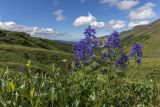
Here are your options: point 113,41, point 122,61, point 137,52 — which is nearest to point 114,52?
point 113,41

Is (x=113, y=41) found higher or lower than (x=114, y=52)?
higher

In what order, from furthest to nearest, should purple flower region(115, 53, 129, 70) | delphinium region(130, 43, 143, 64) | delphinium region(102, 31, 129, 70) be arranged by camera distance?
delphinium region(130, 43, 143, 64), purple flower region(115, 53, 129, 70), delphinium region(102, 31, 129, 70)

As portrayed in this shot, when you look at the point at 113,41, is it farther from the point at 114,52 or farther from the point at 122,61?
the point at 122,61

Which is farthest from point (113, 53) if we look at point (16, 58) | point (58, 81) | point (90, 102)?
point (16, 58)

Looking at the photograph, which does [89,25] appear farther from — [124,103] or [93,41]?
[124,103]

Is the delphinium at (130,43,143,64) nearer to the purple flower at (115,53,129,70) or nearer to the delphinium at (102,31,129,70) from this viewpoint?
the purple flower at (115,53,129,70)

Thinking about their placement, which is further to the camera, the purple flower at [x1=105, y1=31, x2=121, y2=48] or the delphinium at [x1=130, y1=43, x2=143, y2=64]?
the delphinium at [x1=130, y1=43, x2=143, y2=64]

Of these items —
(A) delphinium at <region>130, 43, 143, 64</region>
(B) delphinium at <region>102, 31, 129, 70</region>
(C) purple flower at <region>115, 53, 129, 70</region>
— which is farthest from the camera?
(A) delphinium at <region>130, 43, 143, 64</region>

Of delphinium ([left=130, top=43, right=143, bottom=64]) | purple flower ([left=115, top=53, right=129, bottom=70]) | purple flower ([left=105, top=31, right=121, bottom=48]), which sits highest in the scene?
purple flower ([left=105, top=31, right=121, bottom=48])

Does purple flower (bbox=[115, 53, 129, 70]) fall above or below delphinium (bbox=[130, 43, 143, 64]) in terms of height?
below

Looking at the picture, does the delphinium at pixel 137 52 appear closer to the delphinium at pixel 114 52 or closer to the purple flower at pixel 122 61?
the purple flower at pixel 122 61

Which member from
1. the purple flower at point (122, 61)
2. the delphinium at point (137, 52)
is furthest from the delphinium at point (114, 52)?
the delphinium at point (137, 52)

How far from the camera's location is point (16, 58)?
5359 centimetres

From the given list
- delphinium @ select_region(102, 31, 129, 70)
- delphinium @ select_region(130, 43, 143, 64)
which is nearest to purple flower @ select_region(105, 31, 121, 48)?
delphinium @ select_region(102, 31, 129, 70)
